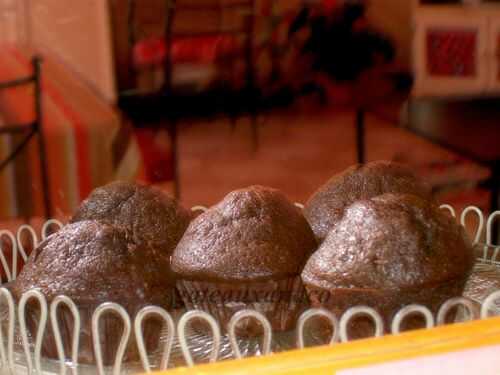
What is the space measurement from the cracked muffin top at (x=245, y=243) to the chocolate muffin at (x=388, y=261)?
5 centimetres

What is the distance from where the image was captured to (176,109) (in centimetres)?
298

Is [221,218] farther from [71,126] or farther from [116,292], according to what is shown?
[71,126]

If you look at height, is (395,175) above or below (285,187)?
above

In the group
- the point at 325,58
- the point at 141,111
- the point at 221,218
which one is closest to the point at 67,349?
the point at 221,218

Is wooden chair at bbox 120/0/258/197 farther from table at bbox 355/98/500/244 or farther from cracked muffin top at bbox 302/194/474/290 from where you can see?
cracked muffin top at bbox 302/194/474/290

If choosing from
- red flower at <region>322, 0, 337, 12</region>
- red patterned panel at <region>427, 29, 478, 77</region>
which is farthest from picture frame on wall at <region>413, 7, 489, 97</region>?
red flower at <region>322, 0, 337, 12</region>

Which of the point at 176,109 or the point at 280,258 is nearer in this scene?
the point at 280,258

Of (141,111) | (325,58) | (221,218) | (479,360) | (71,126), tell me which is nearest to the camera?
(479,360)

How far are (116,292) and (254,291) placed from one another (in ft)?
0.38

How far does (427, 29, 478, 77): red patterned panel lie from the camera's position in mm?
3303

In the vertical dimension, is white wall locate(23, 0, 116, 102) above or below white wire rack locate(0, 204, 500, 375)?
above

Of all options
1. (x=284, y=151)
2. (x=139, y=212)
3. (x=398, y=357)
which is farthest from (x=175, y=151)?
(x=398, y=357)

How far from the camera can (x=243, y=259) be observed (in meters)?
0.64

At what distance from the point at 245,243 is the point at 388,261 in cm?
14
